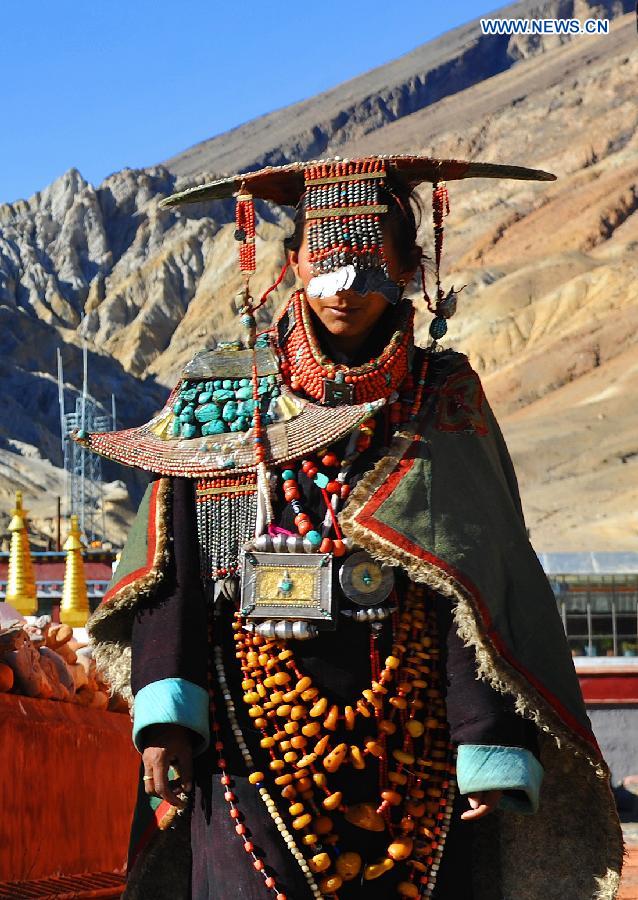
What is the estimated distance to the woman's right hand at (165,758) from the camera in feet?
12.0

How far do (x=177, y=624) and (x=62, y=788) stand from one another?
2.21 m

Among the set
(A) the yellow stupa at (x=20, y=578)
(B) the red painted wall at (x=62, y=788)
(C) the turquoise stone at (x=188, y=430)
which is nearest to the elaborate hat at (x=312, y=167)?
(C) the turquoise stone at (x=188, y=430)

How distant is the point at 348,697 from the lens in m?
3.78

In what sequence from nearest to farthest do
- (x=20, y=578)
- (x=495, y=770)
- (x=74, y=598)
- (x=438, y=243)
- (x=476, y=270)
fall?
(x=495, y=770) < (x=438, y=243) < (x=20, y=578) < (x=74, y=598) < (x=476, y=270)

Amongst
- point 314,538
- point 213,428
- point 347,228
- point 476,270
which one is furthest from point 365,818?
point 476,270

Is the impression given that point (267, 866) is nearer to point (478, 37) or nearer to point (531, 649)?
point (531, 649)

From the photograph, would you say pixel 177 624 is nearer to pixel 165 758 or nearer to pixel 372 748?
pixel 165 758

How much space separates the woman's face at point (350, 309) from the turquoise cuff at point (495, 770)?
3.39ft

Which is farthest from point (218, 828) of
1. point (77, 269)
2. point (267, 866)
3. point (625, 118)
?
point (77, 269)

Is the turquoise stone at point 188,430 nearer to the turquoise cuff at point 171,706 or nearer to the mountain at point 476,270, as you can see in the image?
the turquoise cuff at point 171,706

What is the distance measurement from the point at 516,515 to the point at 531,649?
374mm

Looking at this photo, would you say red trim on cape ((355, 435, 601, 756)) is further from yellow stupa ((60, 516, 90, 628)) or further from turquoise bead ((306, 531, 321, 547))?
yellow stupa ((60, 516, 90, 628))

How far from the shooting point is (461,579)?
12.2 feet

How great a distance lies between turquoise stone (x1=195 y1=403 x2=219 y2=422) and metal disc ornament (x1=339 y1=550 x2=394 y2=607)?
21.3 inches
